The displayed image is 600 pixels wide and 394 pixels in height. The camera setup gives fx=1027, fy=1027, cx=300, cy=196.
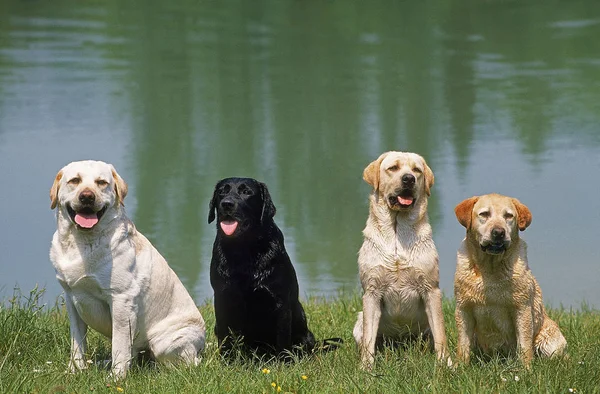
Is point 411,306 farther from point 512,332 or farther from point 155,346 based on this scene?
point 155,346

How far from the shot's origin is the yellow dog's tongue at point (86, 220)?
7.00 meters

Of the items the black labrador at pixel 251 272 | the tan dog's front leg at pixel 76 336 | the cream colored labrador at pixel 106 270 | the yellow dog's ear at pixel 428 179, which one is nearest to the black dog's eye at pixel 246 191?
the black labrador at pixel 251 272

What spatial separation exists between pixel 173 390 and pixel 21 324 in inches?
77.0

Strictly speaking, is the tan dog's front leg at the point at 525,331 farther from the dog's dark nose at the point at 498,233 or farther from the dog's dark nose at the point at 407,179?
the dog's dark nose at the point at 407,179

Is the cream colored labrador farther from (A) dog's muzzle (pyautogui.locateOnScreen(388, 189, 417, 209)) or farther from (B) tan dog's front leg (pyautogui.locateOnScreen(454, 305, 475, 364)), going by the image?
(B) tan dog's front leg (pyautogui.locateOnScreen(454, 305, 475, 364))

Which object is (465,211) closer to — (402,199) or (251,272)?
(402,199)

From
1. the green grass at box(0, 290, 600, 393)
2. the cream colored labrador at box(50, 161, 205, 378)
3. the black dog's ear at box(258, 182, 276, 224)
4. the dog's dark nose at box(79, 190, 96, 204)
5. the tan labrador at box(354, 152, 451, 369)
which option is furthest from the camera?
the black dog's ear at box(258, 182, 276, 224)

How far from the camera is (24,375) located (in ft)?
22.4

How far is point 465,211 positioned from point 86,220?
264 cm

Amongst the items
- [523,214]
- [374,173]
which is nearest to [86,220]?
[374,173]

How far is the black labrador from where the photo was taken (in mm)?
7484

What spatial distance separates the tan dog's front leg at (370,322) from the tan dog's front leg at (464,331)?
0.59 meters

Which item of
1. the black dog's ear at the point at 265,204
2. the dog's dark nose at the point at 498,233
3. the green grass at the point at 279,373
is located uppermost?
the black dog's ear at the point at 265,204

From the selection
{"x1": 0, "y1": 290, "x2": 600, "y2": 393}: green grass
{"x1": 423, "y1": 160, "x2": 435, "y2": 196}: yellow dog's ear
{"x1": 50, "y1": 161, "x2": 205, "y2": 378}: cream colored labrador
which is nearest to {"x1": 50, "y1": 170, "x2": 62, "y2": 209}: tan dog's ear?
{"x1": 50, "y1": 161, "x2": 205, "y2": 378}: cream colored labrador
